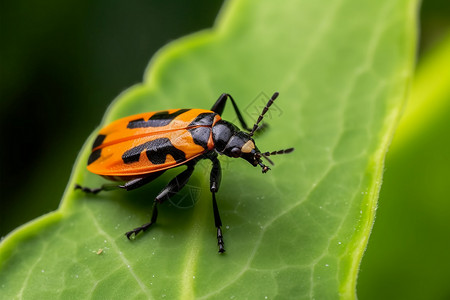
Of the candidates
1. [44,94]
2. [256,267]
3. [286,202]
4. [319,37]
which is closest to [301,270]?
[256,267]

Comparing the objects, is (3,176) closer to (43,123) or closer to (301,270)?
(43,123)

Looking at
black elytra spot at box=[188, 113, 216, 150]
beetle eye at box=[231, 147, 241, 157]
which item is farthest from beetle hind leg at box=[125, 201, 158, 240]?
beetle eye at box=[231, 147, 241, 157]

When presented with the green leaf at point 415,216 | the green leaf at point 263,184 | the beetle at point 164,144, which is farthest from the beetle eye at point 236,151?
the green leaf at point 415,216

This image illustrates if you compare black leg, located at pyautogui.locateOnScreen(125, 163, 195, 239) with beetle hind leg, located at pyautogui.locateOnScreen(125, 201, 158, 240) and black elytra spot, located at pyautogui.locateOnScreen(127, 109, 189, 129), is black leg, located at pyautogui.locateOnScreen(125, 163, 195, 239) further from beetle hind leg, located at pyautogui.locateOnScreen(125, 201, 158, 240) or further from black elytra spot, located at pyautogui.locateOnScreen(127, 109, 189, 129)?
black elytra spot, located at pyautogui.locateOnScreen(127, 109, 189, 129)

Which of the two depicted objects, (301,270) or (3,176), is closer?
(301,270)

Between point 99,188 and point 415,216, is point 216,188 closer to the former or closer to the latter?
point 99,188

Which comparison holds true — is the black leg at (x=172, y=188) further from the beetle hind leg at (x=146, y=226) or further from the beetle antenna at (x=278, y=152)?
the beetle antenna at (x=278, y=152)

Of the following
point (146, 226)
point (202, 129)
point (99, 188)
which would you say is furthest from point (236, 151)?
point (99, 188)
